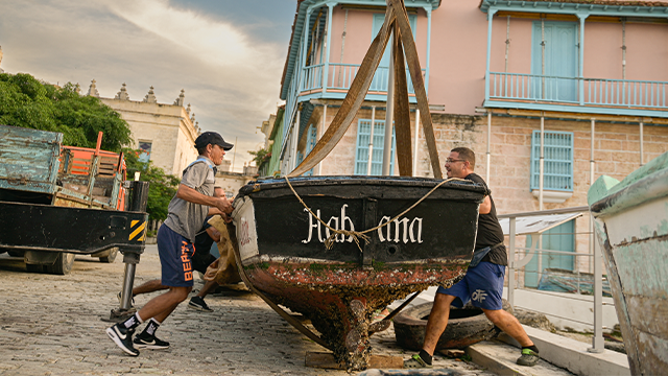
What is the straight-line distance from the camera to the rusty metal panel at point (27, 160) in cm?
673

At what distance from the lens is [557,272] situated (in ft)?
35.1

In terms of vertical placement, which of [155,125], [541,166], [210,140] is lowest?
[210,140]

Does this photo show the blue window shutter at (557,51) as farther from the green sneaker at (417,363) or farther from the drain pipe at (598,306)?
the green sneaker at (417,363)

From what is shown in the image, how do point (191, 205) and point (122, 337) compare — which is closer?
point (122, 337)

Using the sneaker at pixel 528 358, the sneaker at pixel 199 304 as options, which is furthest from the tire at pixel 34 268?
the sneaker at pixel 528 358

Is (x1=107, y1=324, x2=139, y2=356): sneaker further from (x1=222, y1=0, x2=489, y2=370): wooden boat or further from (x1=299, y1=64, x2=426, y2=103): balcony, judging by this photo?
(x1=299, y1=64, x2=426, y2=103): balcony

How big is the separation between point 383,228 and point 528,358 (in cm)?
170

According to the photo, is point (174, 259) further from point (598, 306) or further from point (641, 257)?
point (598, 306)

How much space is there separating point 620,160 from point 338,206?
13.5 meters

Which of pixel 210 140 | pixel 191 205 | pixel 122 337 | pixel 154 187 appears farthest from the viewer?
pixel 154 187

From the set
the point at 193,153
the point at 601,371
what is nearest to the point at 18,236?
the point at 601,371

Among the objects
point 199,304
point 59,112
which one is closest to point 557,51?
point 199,304

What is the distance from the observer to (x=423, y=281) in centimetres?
335

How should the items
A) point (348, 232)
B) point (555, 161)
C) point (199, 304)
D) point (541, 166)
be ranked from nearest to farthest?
point (348, 232), point (199, 304), point (541, 166), point (555, 161)
